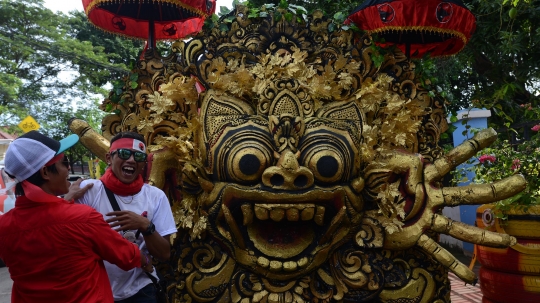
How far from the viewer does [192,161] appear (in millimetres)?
2664

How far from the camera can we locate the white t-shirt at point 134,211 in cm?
212

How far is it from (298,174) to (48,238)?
3.85 feet

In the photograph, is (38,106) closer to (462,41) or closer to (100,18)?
(100,18)

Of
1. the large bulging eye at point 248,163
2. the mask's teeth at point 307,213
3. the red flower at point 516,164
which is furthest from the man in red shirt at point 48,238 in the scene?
the red flower at point 516,164

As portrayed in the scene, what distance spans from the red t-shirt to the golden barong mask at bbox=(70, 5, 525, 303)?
90 cm

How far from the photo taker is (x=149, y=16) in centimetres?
410

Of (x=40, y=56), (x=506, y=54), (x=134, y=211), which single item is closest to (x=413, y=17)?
(x=134, y=211)

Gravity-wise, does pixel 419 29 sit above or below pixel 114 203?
above

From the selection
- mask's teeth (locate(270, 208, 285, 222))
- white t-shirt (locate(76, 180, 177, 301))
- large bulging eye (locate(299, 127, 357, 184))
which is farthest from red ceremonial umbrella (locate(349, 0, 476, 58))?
white t-shirt (locate(76, 180, 177, 301))

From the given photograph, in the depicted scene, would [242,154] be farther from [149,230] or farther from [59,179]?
[59,179]

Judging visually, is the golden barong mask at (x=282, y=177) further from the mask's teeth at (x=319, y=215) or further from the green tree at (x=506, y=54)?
the green tree at (x=506, y=54)

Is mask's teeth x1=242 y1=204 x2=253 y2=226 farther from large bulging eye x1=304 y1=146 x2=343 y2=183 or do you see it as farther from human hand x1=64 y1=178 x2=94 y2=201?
human hand x1=64 y1=178 x2=94 y2=201

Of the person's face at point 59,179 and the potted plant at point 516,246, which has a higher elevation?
the person's face at point 59,179

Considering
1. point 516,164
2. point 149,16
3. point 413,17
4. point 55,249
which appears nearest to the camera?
point 55,249
